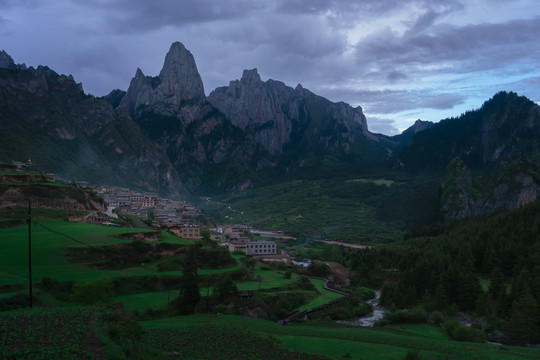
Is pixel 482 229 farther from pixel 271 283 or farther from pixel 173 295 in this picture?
pixel 173 295

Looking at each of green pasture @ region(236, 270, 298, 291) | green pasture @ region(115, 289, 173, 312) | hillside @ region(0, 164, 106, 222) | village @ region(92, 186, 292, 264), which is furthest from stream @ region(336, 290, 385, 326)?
hillside @ region(0, 164, 106, 222)

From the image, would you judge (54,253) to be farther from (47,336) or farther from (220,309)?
(47,336)

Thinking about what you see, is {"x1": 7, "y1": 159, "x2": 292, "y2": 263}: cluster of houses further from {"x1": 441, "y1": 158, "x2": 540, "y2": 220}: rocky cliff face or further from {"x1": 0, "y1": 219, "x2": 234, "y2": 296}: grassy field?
{"x1": 441, "y1": 158, "x2": 540, "y2": 220}: rocky cliff face

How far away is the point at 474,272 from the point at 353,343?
57.0 metres

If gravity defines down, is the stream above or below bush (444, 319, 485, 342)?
below

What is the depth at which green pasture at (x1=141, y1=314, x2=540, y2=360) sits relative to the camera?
112ft

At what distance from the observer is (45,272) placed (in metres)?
50.7

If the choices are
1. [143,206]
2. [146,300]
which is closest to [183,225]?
[143,206]

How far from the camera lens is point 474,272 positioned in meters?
84.4

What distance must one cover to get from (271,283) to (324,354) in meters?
34.9

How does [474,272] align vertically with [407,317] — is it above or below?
above

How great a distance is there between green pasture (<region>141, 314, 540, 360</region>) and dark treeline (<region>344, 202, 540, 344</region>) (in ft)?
54.4

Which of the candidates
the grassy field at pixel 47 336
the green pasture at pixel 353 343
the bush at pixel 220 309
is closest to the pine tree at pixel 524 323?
the green pasture at pixel 353 343

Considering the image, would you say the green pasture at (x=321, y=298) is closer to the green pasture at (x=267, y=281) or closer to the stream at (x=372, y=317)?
the stream at (x=372, y=317)
